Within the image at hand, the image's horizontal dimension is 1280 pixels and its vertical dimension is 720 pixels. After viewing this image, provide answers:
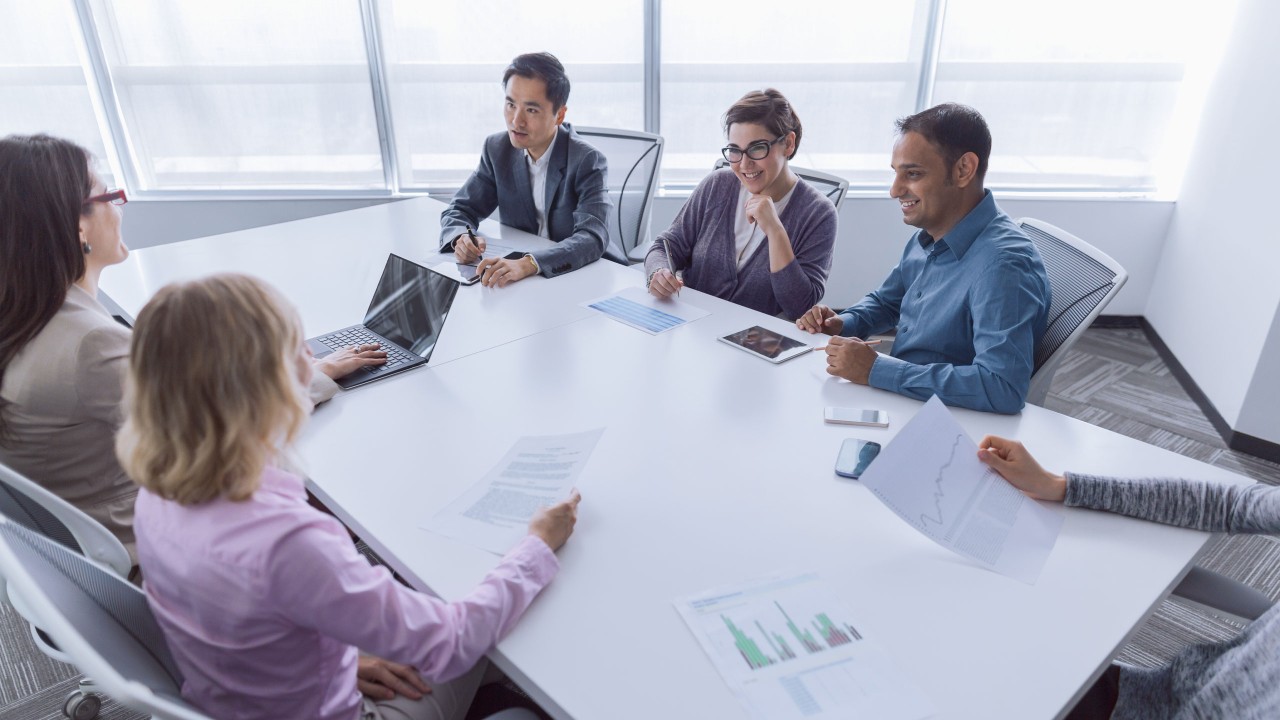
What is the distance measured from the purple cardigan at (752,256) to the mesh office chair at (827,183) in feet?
0.36

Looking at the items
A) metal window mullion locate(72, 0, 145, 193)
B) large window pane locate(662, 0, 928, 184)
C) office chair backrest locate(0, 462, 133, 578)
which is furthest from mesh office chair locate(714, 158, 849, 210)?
metal window mullion locate(72, 0, 145, 193)

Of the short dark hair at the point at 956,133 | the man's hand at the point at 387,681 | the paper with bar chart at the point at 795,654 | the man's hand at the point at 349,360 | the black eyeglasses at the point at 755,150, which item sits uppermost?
the short dark hair at the point at 956,133

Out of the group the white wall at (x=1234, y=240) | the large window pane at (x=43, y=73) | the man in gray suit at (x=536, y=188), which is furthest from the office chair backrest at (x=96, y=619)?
the large window pane at (x=43, y=73)

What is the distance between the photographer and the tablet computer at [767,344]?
175 cm

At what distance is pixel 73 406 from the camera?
1.26 meters

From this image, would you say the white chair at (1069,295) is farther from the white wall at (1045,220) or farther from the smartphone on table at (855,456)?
the white wall at (1045,220)

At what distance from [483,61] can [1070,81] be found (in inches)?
110

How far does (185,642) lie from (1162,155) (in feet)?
14.2

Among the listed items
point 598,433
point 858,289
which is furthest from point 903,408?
point 858,289

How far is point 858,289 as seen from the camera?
3891mm

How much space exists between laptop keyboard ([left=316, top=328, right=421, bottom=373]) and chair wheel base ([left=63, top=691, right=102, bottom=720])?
36.8 inches

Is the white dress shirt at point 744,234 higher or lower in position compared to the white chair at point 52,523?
higher

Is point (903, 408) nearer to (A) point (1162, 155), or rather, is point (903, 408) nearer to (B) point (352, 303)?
(B) point (352, 303)

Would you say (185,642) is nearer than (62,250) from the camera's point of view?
Yes
